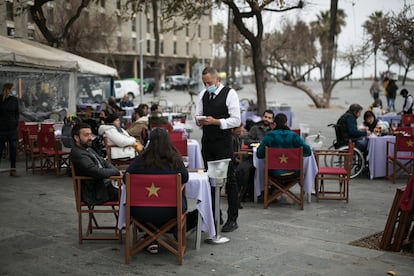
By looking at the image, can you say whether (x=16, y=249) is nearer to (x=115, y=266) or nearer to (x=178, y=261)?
(x=115, y=266)

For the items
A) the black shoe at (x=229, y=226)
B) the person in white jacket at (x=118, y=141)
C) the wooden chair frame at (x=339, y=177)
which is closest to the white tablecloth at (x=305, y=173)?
the wooden chair frame at (x=339, y=177)

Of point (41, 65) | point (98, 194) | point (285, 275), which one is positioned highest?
point (41, 65)

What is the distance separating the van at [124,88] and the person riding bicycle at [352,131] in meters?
31.3

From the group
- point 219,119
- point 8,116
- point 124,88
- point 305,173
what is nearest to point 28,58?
point 8,116

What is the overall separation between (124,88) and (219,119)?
3706 cm

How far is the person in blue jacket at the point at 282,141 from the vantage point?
8461 mm

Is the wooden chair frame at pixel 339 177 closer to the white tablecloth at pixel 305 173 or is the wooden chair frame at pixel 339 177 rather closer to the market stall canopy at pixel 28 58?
the white tablecloth at pixel 305 173

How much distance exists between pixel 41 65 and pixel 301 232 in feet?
24.6

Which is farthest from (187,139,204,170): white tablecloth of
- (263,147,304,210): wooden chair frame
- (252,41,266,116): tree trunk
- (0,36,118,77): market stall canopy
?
(252,41,266,116): tree trunk

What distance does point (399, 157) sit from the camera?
11.0 meters

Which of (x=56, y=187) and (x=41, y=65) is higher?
(x=41, y=65)

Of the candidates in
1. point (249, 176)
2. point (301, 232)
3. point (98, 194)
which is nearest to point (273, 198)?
point (249, 176)

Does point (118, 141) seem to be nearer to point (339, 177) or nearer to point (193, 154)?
point (193, 154)

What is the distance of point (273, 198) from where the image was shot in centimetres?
847
